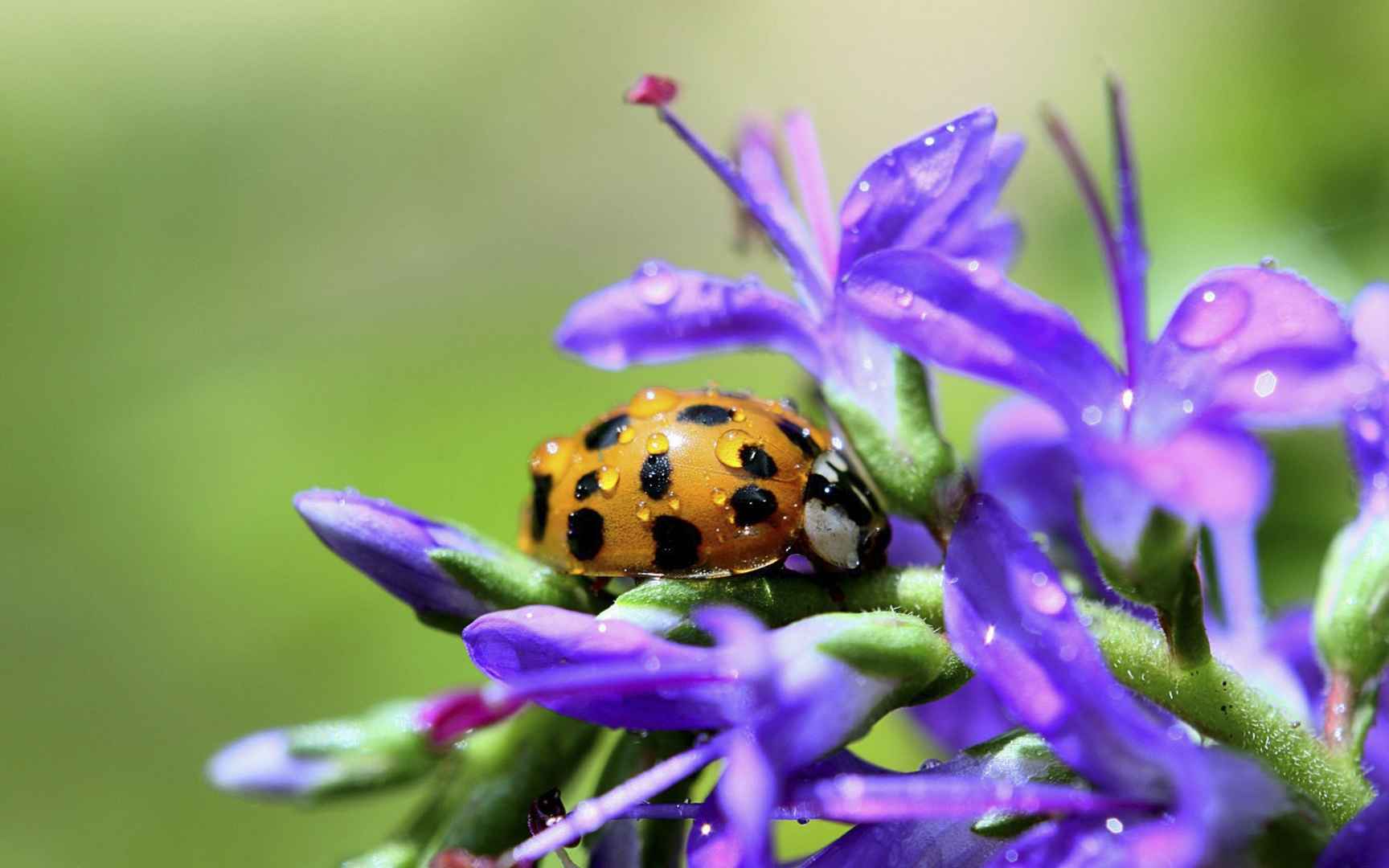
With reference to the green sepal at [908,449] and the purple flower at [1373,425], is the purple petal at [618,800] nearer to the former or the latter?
the green sepal at [908,449]

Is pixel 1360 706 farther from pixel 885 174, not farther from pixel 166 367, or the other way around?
pixel 166 367

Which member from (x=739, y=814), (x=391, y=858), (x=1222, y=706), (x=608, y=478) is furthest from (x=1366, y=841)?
(x=391, y=858)

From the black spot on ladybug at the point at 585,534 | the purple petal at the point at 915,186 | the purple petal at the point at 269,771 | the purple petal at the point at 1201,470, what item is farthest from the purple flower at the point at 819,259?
the purple petal at the point at 269,771

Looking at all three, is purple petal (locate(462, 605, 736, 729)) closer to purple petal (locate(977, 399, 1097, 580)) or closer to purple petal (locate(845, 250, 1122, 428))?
purple petal (locate(845, 250, 1122, 428))

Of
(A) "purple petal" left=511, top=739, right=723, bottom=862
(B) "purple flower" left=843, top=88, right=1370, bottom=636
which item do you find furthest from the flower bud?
(B) "purple flower" left=843, top=88, right=1370, bottom=636

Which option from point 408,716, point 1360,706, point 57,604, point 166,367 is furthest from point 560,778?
point 166,367
